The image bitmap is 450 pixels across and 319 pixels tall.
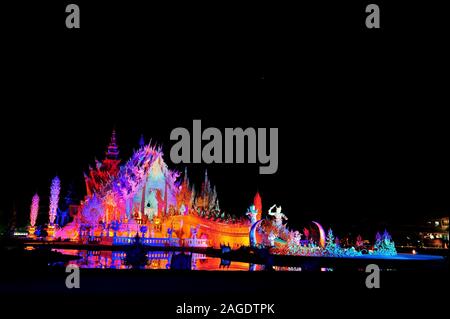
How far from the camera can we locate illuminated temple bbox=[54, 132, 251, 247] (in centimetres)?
3033

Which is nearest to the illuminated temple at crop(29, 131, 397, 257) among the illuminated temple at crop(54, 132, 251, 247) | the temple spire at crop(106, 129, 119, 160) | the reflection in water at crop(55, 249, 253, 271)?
the illuminated temple at crop(54, 132, 251, 247)

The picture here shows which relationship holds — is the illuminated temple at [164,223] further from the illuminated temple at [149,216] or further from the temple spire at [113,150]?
the temple spire at [113,150]

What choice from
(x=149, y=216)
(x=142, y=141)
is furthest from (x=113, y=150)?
(x=149, y=216)

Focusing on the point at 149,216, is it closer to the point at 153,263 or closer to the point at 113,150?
the point at 113,150

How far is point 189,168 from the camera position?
52625 millimetres

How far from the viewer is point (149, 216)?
123ft
